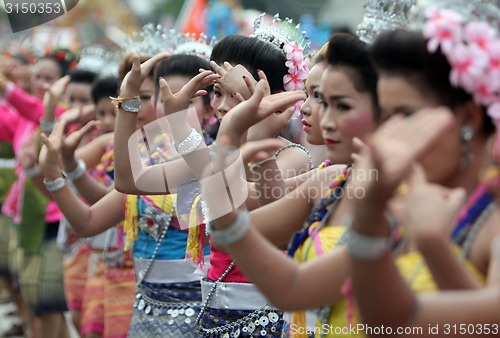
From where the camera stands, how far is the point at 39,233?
594 centimetres

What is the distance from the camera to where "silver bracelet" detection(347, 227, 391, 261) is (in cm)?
149

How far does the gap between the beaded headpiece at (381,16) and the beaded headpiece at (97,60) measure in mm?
3837

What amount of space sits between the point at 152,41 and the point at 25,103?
229cm

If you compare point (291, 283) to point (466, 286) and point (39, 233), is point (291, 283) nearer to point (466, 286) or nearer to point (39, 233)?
point (466, 286)

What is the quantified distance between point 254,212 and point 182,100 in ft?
1.88

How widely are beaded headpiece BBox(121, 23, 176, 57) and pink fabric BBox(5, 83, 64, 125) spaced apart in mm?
1988

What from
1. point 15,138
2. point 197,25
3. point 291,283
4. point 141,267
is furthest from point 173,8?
point 291,283

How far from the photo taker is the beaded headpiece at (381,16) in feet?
7.25

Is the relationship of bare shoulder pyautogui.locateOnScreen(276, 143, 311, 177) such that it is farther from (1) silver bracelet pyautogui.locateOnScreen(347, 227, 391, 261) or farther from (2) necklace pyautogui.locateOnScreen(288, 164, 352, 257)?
(1) silver bracelet pyautogui.locateOnScreen(347, 227, 391, 261)

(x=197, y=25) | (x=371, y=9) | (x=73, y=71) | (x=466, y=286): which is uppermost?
(x=371, y=9)

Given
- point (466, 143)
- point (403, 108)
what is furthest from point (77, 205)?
point (466, 143)

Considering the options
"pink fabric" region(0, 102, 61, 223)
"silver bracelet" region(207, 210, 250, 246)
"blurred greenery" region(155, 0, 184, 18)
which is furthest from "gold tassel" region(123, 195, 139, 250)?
"blurred greenery" region(155, 0, 184, 18)

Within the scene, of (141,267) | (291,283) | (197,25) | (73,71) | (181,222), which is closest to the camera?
(291,283)

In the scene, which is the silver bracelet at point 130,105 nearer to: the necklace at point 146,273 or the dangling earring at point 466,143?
the necklace at point 146,273
